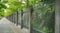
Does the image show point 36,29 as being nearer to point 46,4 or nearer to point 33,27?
point 33,27

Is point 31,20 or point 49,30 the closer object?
point 49,30

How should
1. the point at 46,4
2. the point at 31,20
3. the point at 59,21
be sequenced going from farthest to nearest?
1. the point at 31,20
2. the point at 46,4
3. the point at 59,21

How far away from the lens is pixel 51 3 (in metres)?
12.8

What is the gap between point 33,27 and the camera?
59.2 feet

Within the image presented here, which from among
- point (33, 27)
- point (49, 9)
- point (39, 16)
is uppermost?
point (49, 9)

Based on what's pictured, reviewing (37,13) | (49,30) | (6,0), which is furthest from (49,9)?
(6,0)

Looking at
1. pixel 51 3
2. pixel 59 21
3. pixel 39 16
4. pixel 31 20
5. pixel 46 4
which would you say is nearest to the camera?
pixel 59 21

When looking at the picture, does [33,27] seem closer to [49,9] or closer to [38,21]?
[38,21]

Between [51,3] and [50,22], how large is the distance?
129 cm

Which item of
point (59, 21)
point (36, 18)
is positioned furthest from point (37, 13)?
point (59, 21)

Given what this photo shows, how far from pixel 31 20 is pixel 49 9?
507cm

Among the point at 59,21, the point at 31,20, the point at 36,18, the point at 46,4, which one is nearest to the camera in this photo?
the point at 59,21

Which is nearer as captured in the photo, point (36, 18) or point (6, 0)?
point (36, 18)

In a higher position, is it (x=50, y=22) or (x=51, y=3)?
(x=51, y=3)
